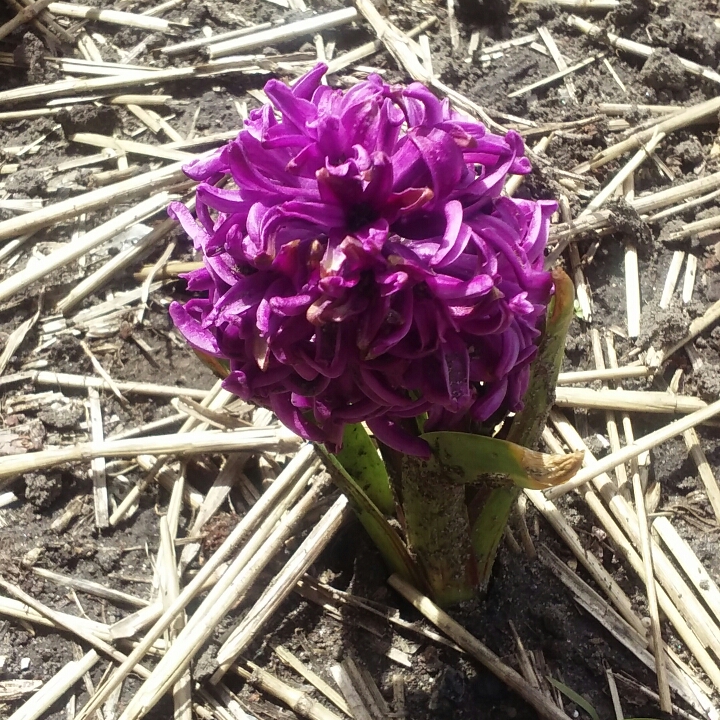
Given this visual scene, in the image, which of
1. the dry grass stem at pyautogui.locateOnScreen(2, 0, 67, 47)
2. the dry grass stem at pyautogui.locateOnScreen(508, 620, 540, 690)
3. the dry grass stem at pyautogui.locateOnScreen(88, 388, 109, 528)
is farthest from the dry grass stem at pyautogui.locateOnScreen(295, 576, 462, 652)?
the dry grass stem at pyautogui.locateOnScreen(2, 0, 67, 47)

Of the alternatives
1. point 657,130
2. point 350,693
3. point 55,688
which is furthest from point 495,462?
point 657,130

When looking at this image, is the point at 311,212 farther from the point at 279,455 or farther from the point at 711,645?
the point at 711,645

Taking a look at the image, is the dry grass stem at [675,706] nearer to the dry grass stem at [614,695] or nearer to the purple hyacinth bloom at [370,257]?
the dry grass stem at [614,695]

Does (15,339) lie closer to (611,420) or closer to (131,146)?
(131,146)

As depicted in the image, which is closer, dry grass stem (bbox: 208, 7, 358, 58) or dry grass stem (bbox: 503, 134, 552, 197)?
dry grass stem (bbox: 503, 134, 552, 197)

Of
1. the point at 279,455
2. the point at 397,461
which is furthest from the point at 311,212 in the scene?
the point at 279,455

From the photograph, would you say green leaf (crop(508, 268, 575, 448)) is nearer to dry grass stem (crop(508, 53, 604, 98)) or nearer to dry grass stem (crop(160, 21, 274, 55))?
dry grass stem (crop(508, 53, 604, 98))

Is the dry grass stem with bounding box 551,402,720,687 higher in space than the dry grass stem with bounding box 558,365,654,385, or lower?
lower
